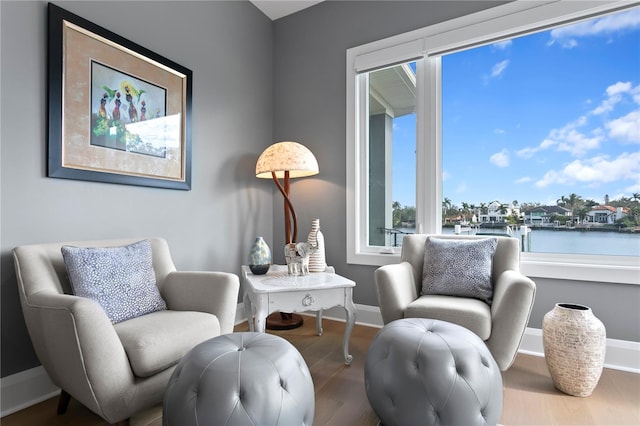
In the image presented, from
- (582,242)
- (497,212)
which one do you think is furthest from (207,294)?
(582,242)

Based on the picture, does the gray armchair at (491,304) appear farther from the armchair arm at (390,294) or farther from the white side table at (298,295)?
the white side table at (298,295)

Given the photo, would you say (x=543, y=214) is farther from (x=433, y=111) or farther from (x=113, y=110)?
(x=113, y=110)

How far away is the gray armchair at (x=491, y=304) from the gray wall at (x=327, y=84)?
0.95 metres

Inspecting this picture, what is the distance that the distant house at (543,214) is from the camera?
7.58ft

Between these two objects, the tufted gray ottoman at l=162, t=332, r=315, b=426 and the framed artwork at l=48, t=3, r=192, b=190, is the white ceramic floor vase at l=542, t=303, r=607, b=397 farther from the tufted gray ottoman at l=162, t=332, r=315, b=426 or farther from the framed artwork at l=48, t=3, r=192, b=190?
the framed artwork at l=48, t=3, r=192, b=190

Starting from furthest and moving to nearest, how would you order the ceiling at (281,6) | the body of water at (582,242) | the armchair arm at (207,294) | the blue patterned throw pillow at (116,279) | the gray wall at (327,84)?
the ceiling at (281,6), the gray wall at (327,84), the body of water at (582,242), the armchair arm at (207,294), the blue patterned throw pillow at (116,279)

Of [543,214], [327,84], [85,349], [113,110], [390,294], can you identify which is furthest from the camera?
[327,84]

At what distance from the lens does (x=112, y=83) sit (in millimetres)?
2018

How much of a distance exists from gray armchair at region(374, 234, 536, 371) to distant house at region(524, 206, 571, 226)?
16.6 inches

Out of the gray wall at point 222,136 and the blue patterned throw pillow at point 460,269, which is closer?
the gray wall at point 222,136

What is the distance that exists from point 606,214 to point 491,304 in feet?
3.47

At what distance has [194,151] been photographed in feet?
8.49

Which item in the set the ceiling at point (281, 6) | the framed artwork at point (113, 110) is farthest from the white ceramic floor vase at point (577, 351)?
the ceiling at point (281, 6)

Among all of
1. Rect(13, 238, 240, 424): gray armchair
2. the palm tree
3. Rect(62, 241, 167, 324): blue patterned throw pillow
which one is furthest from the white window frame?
Rect(62, 241, 167, 324): blue patterned throw pillow
